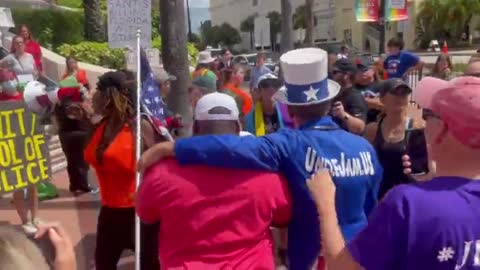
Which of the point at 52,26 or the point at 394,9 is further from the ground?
the point at 52,26

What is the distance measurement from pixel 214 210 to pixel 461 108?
4.50 ft

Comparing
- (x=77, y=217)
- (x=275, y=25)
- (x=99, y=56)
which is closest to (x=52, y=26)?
(x=99, y=56)

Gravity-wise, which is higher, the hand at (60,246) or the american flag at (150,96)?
the american flag at (150,96)

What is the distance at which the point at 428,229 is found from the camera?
228 centimetres

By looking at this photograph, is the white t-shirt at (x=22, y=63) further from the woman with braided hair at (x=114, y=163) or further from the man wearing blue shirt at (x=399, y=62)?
the woman with braided hair at (x=114, y=163)

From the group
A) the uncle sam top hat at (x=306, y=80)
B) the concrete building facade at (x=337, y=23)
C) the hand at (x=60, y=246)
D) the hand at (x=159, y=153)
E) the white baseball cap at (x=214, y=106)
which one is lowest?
the concrete building facade at (x=337, y=23)

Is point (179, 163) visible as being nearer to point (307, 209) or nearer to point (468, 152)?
point (307, 209)

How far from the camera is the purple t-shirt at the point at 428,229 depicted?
89.7 inches

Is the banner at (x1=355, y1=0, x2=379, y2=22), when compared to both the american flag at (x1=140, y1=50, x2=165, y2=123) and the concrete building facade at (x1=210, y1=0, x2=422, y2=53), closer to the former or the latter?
the concrete building facade at (x1=210, y1=0, x2=422, y2=53)

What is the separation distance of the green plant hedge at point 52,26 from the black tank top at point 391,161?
1806cm

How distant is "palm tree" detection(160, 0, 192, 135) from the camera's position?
Answer: 1068 centimetres

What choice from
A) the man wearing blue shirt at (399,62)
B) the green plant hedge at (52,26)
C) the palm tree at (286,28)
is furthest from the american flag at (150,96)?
the palm tree at (286,28)

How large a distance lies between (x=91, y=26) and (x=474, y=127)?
65.5 ft

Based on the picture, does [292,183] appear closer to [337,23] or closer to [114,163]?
[114,163]
